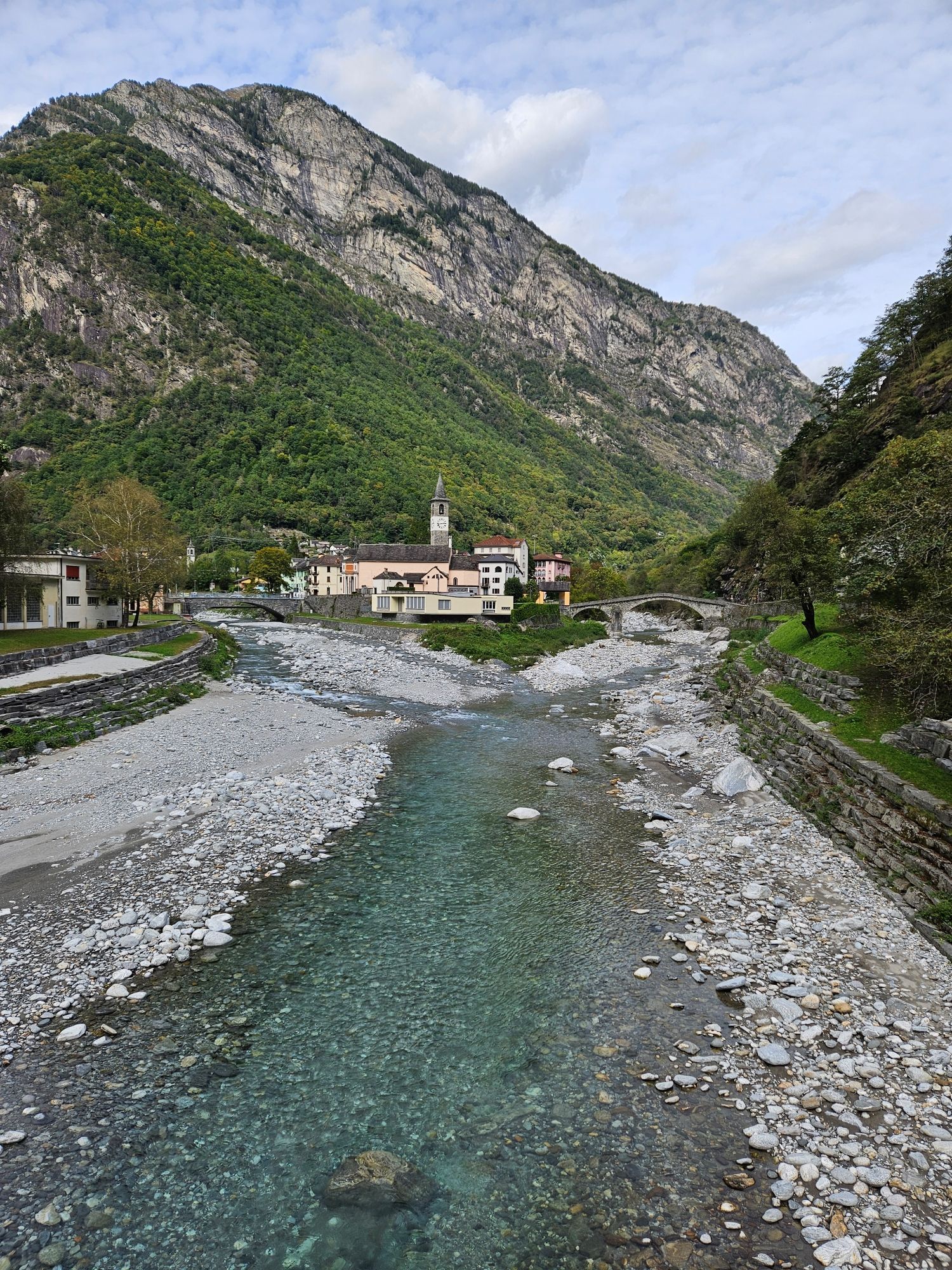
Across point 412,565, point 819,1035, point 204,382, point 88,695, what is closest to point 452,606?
point 412,565

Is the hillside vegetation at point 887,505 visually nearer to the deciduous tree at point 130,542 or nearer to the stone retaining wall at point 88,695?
the stone retaining wall at point 88,695

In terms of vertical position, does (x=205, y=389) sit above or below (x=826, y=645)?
above

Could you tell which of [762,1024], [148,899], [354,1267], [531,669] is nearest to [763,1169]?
[762,1024]

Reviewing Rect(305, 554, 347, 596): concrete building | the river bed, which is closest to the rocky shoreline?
the river bed

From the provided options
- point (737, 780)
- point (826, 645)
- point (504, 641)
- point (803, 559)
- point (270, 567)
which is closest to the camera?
point (737, 780)

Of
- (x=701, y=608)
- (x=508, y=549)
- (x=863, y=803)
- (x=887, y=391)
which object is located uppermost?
(x=887, y=391)

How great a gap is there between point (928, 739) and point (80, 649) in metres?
32.6

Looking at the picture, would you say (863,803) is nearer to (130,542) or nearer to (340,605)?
(130,542)

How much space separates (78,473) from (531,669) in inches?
3980

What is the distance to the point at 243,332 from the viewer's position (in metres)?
146

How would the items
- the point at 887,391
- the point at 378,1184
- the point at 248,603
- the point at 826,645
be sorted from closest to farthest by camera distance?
the point at 378,1184, the point at 826,645, the point at 887,391, the point at 248,603

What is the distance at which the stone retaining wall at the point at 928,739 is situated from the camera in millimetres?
11198

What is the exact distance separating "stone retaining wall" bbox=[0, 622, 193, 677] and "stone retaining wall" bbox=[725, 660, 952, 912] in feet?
89.6

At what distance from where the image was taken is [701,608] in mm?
70500
